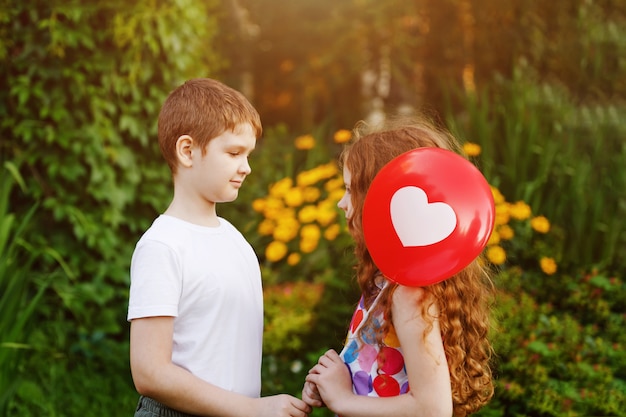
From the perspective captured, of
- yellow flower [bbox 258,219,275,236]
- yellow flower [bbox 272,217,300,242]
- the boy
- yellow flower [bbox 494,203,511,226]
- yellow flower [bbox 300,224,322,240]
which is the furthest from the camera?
yellow flower [bbox 258,219,275,236]

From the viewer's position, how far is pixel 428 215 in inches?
57.5

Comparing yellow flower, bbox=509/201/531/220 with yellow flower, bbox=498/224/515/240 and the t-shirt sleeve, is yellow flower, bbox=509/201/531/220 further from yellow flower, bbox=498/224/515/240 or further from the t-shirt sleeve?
the t-shirt sleeve

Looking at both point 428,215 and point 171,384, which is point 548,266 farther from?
point 171,384

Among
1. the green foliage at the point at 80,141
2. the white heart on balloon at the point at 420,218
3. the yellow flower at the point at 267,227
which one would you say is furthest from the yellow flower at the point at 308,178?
the white heart on balloon at the point at 420,218

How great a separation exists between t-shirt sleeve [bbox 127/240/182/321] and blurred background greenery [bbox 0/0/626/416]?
132 cm

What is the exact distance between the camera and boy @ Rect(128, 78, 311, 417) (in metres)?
1.56

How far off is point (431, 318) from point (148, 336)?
0.63m

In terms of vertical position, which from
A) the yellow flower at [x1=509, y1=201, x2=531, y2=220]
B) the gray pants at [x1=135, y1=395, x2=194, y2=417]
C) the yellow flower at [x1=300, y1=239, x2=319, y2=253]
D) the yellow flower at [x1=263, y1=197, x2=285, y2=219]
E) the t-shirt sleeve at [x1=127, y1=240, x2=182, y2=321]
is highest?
the yellow flower at [x1=263, y1=197, x2=285, y2=219]

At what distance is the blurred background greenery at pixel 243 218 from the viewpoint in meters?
3.16

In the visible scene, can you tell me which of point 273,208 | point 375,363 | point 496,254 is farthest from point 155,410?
point 273,208

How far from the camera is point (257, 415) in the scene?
1629 mm

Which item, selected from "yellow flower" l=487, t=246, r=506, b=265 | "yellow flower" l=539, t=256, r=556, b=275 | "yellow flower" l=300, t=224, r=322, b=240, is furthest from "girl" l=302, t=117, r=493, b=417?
"yellow flower" l=300, t=224, r=322, b=240

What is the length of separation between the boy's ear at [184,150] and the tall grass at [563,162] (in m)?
2.75

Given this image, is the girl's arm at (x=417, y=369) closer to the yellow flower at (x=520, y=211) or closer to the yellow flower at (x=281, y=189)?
the yellow flower at (x=520, y=211)
